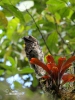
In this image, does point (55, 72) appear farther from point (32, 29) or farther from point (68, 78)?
point (32, 29)

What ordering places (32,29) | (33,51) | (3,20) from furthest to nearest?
(32,29) → (3,20) → (33,51)

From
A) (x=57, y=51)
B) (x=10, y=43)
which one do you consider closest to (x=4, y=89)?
(x=57, y=51)

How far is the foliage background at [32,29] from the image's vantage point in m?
1.33

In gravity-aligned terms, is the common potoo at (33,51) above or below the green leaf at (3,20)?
below

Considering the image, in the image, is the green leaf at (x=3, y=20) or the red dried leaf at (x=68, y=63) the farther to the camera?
the green leaf at (x=3, y=20)

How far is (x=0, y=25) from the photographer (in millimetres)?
1372

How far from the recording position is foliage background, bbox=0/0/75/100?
1333 millimetres

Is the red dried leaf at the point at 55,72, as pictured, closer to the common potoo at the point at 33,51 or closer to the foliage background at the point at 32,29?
the common potoo at the point at 33,51

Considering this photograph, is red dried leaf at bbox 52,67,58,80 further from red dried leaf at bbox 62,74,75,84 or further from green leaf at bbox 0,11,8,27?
green leaf at bbox 0,11,8,27

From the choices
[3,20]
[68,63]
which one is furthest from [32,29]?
[68,63]

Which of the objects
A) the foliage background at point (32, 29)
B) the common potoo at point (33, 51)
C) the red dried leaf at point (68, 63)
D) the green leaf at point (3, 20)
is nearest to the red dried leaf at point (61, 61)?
the red dried leaf at point (68, 63)

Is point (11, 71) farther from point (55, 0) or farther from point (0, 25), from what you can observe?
point (55, 0)

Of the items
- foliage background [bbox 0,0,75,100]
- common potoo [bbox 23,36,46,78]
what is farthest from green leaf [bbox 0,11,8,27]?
common potoo [bbox 23,36,46,78]

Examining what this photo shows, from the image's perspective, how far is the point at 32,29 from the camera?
1735 millimetres
